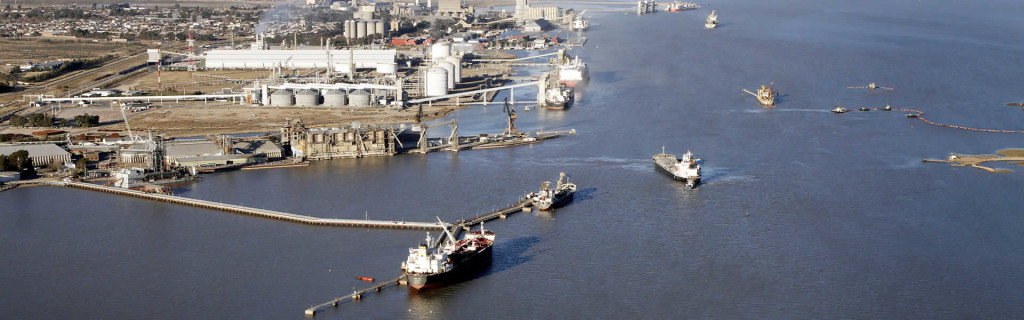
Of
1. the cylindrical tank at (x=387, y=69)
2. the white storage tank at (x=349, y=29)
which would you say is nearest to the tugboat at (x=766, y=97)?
the cylindrical tank at (x=387, y=69)

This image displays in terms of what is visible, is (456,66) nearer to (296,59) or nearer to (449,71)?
(449,71)

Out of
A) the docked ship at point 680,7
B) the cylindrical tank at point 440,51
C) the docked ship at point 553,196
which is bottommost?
the docked ship at point 553,196

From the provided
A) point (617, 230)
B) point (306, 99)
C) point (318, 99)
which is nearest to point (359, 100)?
point (318, 99)

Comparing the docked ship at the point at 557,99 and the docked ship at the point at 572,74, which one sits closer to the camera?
the docked ship at the point at 557,99

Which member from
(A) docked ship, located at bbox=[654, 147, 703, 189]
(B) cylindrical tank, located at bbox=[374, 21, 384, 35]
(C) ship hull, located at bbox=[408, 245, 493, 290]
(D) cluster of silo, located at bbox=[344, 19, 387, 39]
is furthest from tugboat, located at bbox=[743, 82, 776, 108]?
(D) cluster of silo, located at bbox=[344, 19, 387, 39]

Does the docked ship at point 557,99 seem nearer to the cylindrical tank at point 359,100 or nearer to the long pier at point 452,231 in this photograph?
the cylindrical tank at point 359,100

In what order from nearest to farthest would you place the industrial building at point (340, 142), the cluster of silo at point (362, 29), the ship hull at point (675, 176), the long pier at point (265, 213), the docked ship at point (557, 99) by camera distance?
the long pier at point (265, 213) → the ship hull at point (675, 176) → the industrial building at point (340, 142) → the docked ship at point (557, 99) → the cluster of silo at point (362, 29)

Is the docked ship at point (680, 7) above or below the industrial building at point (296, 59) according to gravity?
above

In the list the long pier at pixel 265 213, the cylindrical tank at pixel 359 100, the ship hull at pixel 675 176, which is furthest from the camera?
the cylindrical tank at pixel 359 100
